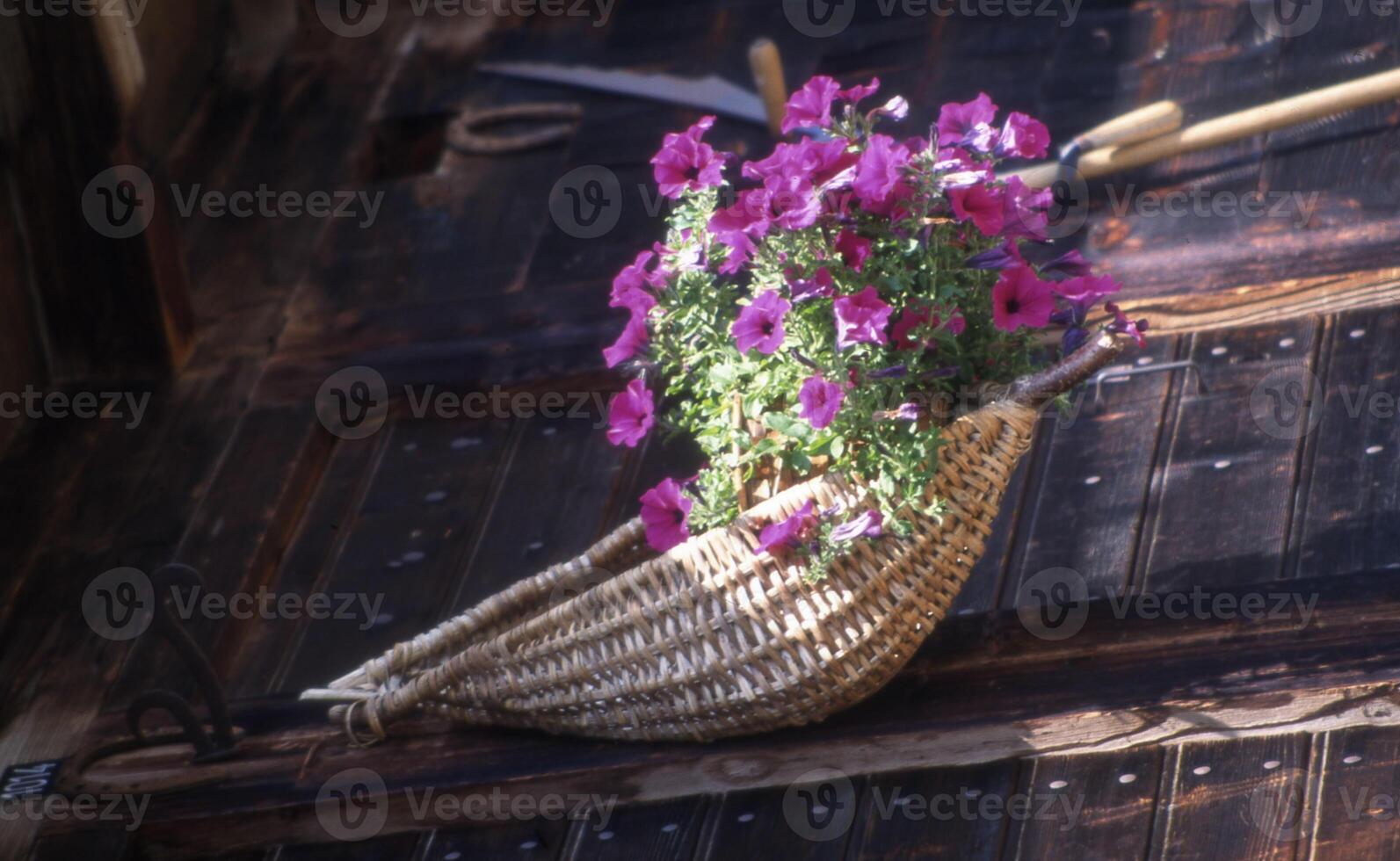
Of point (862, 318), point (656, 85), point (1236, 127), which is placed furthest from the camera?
point (656, 85)

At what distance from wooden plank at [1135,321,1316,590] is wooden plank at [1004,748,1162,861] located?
0.99 feet

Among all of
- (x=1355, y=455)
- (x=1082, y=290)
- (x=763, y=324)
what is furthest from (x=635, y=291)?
(x=1355, y=455)

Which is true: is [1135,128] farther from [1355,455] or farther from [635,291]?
[635,291]

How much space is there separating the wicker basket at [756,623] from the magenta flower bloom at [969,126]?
0.80 feet

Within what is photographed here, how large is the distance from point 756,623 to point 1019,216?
495 millimetres

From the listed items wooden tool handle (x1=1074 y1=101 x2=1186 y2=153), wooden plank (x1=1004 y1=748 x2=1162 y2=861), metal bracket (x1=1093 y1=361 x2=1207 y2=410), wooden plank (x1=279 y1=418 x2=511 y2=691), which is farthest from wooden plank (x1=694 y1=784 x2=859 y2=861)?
wooden tool handle (x1=1074 y1=101 x2=1186 y2=153)

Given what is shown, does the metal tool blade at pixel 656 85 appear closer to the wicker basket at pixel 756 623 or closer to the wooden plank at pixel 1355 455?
the wooden plank at pixel 1355 455

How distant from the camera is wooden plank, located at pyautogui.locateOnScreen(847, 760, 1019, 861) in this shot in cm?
183

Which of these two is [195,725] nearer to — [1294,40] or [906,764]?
[906,764]

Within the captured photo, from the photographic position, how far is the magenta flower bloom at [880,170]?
1.76 meters

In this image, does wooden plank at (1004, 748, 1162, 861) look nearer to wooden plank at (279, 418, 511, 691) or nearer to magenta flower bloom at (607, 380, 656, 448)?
magenta flower bloom at (607, 380, 656, 448)

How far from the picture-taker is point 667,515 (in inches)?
73.7

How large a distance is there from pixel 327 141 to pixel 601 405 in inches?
52.7

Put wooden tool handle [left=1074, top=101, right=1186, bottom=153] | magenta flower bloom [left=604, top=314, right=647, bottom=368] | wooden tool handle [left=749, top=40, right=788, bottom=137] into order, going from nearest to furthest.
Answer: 1. magenta flower bloom [left=604, top=314, right=647, bottom=368]
2. wooden tool handle [left=1074, top=101, right=1186, bottom=153]
3. wooden tool handle [left=749, top=40, right=788, bottom=137]
